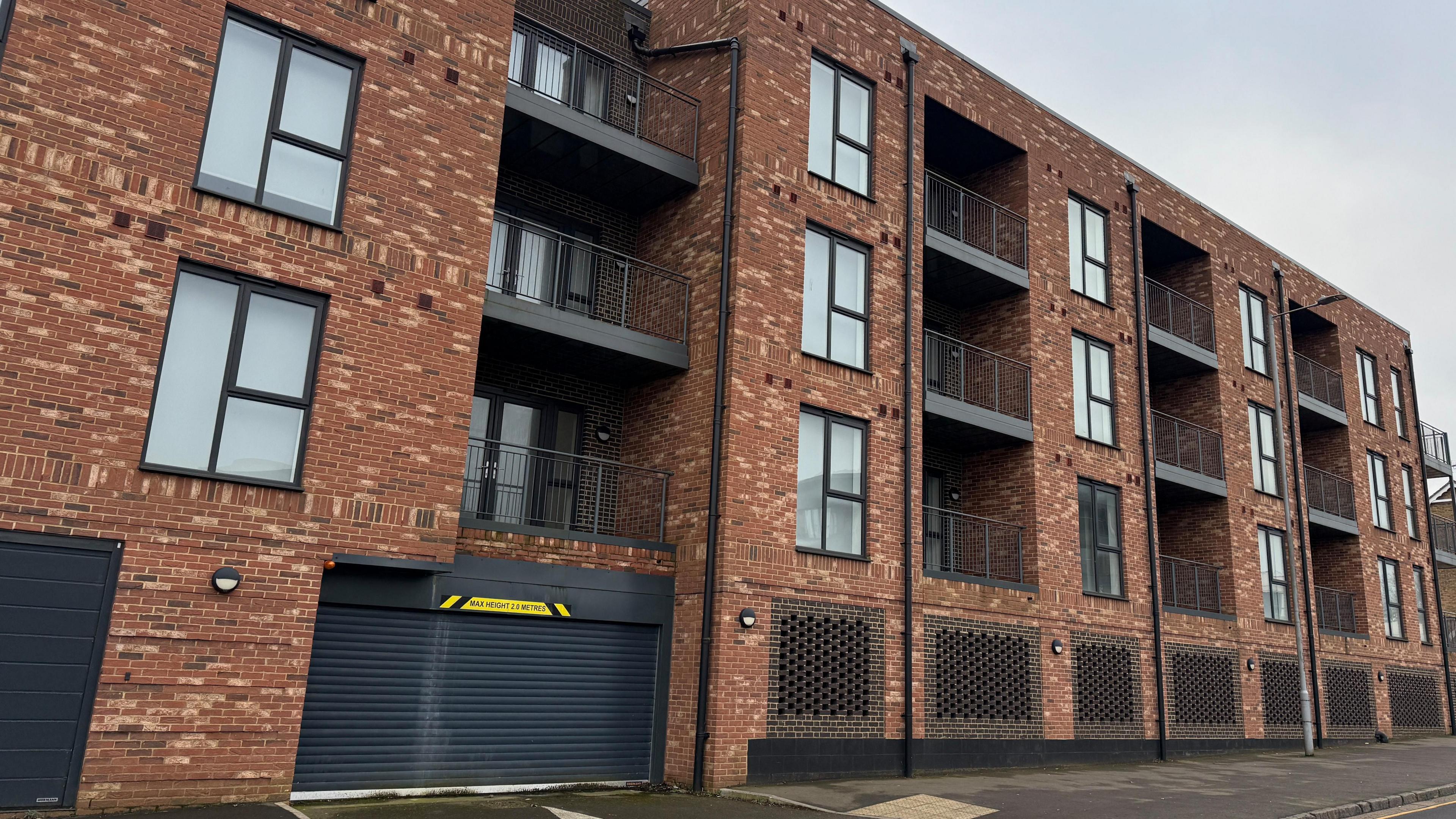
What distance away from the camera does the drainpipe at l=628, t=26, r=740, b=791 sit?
39.7ft

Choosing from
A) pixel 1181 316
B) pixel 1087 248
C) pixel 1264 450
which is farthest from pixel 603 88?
pixel 1264 450

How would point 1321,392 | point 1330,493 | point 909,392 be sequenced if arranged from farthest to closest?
1. point 1321,392
2. point 1330,493
3. point 909,392

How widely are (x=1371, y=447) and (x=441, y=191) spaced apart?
88.3ft

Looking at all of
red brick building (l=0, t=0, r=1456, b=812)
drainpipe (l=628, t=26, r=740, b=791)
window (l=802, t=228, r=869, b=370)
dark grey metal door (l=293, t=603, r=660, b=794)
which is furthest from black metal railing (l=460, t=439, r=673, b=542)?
window (l=802, t=228, r=869, b=370)

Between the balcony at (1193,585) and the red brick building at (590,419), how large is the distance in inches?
5.1

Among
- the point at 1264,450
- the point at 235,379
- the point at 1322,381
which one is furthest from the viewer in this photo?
the point at 1322,381

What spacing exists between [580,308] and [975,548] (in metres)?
8.11

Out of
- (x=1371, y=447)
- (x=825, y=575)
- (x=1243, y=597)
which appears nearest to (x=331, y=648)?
(x=825, y=575)

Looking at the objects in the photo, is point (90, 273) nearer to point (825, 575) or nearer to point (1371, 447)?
point (825, 575)

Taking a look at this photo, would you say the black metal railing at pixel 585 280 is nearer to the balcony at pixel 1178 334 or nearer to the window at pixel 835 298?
the window at pixel 835 298

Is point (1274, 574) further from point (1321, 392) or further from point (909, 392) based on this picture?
point (909, 392)

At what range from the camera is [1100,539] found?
18125mm

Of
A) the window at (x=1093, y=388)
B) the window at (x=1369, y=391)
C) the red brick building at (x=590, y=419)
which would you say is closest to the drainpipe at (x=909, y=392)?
the red brick building at (x=590, y=419)

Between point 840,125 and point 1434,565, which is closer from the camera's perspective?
point 840,125
